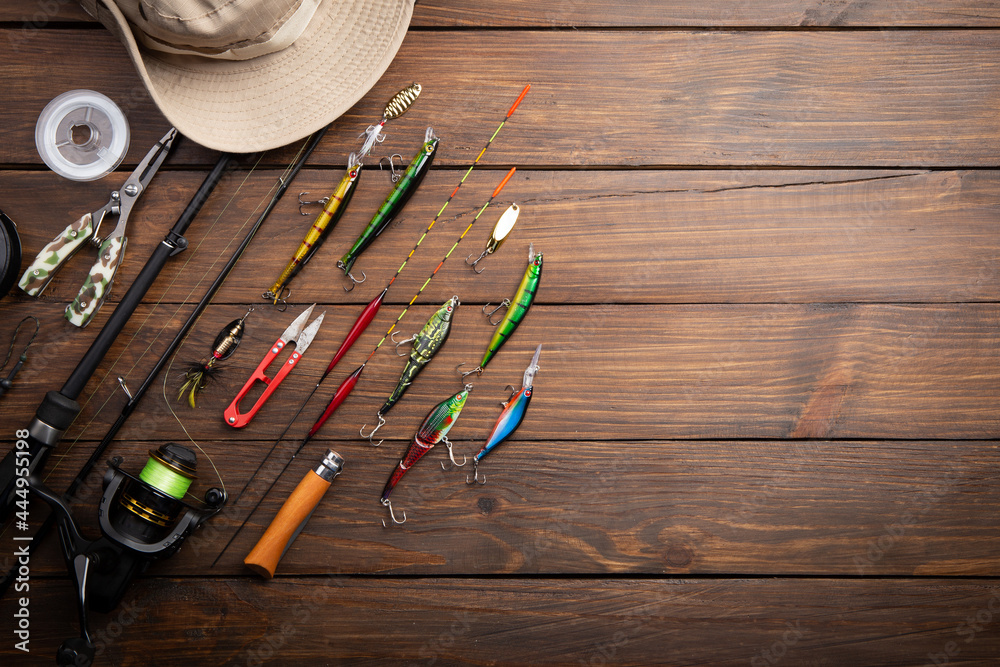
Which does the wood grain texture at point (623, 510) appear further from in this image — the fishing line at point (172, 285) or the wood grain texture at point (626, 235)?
the wood grain texture at point (626, 235)

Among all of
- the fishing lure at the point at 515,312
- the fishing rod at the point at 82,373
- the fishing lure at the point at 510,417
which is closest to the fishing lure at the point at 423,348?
the fishing lure at the point at 515,312

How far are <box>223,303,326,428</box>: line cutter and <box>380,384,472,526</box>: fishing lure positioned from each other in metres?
0.33

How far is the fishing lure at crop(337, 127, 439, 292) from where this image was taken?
4.59 ft

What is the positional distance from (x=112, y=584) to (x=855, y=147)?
1986 millimetres

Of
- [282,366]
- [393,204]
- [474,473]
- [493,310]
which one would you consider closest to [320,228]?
[393,204]

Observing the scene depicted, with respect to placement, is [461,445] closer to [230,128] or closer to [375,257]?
[375,257]

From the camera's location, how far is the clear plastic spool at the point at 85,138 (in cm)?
138

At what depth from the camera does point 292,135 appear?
1.29 metres

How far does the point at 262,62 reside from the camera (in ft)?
4.02

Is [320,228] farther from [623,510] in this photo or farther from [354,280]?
[623,510]

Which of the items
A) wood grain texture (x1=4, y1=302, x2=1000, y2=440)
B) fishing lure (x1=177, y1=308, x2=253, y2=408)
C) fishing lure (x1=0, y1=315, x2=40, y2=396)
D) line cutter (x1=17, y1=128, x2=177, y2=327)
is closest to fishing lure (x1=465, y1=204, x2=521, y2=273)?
wood grain texture (x1=4, y1=302, x2=1000, y2=440)

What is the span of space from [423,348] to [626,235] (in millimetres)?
562

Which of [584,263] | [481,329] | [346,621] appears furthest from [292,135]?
[346,621]

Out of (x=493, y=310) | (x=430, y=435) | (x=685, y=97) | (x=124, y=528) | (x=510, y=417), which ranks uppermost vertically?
(x=685, y=97)
